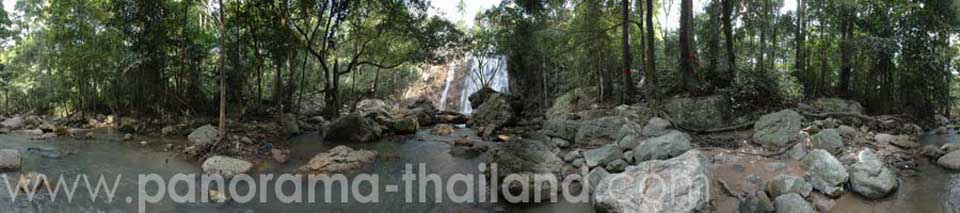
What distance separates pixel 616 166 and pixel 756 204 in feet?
7.09

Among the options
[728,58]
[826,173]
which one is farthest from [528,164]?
[728,58]

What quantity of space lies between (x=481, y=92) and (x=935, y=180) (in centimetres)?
2022

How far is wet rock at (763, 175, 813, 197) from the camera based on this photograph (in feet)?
17.3

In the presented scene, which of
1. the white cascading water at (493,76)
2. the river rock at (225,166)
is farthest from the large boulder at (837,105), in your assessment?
the white cascading water at (493,76)

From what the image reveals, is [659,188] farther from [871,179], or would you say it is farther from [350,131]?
[350,131]

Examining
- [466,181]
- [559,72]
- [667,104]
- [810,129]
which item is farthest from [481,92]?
[810,129]

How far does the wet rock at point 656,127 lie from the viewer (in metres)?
8.91

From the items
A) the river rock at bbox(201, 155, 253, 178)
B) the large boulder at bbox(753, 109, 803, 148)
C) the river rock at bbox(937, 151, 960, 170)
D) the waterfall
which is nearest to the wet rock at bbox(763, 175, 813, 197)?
the large boulder at bbox(753, 109, 803, 148)

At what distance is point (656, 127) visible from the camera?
30.3 ft

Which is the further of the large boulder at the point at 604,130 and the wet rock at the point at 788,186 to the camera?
the large boulder at the point at 604,130

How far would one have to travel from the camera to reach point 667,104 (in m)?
10.8

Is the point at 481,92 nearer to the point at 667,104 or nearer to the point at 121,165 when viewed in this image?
the point at 667,104

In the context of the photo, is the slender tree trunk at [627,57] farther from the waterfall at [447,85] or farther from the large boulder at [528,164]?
the waterfall at [447,85]

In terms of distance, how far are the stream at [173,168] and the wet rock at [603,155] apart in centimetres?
145
